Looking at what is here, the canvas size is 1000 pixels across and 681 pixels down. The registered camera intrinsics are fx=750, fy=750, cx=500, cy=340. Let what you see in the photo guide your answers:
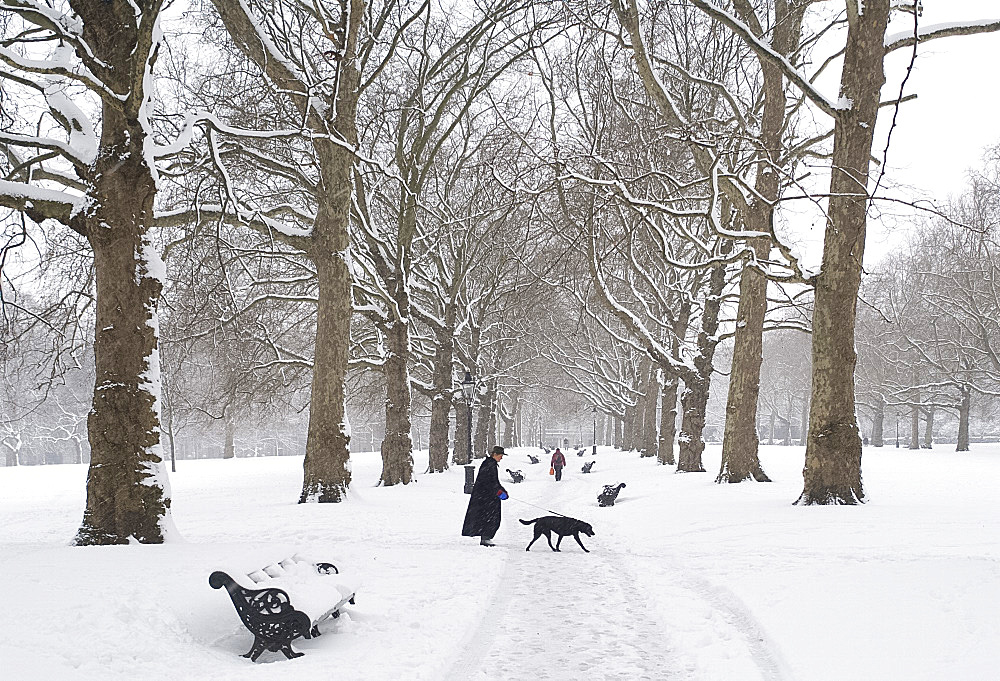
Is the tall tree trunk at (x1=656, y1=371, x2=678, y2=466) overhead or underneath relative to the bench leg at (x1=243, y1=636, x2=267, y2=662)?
overhead

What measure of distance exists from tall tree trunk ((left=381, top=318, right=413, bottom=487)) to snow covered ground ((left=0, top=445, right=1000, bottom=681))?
6.97 meters

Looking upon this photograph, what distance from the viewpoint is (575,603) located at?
7.84 metres

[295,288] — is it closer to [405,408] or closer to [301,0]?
[405,408]

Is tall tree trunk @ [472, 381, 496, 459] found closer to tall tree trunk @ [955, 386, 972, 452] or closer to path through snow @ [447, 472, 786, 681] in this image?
path through snow @ [447, 472, 786, 681]

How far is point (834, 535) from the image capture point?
955cm

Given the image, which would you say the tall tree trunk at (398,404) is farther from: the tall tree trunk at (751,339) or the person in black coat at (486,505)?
the tall tree trunk at (751,339)

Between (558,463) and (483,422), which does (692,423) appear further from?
(483,422)

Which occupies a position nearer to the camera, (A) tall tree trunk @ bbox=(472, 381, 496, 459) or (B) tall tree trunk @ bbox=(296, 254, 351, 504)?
(B) tall tree trunk @ bbox=(296, 254, 351, 504)

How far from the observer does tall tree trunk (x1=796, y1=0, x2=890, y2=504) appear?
1134 cm

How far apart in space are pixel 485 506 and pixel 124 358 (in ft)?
19.1

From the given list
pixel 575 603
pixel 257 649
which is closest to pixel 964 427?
pixel 575 603

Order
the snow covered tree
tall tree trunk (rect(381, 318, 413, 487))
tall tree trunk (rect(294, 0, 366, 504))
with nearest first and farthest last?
the snow covered tree < tall tree trunk (rect(294, 0, 366, 504)) < tall tree trunk (rect(381, 318, 413, 487))

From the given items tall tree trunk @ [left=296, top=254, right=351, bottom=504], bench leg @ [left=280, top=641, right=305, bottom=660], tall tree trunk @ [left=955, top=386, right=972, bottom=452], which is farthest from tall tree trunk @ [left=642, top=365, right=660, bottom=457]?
bench leg @ [left=280, top=641, right=305, bottom=660]

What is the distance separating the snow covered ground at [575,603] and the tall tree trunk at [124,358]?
0.70m
